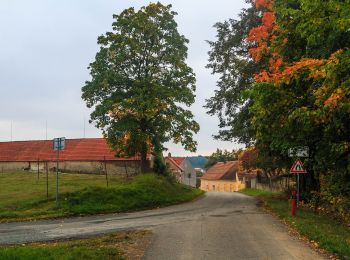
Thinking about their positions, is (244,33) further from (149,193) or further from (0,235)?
(0,235)

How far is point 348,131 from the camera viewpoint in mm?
16328

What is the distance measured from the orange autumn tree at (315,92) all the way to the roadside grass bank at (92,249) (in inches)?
238

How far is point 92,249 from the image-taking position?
11.6m

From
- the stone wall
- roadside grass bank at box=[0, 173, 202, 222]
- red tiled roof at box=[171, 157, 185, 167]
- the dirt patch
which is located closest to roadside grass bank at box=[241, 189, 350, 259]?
the dirt patch

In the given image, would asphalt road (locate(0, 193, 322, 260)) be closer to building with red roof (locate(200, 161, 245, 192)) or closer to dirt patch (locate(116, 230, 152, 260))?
dirt patch (locate(116, 230, 152, 260))

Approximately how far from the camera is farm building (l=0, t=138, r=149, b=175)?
49.9 m

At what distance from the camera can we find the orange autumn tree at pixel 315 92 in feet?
41.9

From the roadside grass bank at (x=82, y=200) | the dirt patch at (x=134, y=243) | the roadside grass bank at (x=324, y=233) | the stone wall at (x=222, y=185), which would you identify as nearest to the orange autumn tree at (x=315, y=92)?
the roadside grass bank at (x=324, y=233)

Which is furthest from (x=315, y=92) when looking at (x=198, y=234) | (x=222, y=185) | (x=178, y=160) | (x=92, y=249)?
(x=222, y=185)

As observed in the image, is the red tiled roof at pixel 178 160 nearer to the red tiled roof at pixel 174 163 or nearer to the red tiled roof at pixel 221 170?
the red tiled roof at pixel 174 163

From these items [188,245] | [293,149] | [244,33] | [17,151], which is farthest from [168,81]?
[17,151]

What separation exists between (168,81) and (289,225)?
69.8ft

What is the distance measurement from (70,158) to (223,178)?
4650 cm

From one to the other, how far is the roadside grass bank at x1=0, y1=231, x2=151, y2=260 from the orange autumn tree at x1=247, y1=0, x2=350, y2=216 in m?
6.04
